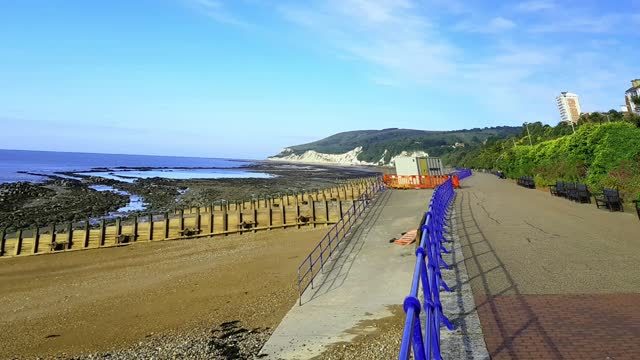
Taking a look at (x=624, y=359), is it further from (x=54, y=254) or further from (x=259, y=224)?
(x=54, y=254)

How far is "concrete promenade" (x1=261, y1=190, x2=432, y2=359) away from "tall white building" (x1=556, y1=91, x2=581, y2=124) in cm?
6316

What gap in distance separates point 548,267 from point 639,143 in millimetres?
15807

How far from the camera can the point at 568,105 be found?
68.1 meters

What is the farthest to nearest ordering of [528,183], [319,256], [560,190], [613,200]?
[528,183], [560,190], [613,200], [319,256]

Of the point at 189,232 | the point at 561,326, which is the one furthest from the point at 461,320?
the point at 189,232

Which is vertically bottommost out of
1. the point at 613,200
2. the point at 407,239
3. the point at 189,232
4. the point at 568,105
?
the point at 189,232

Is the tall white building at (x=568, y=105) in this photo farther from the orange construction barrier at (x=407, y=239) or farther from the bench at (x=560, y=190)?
the orange construction barrier at (x=407, y=239)

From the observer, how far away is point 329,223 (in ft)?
81.8

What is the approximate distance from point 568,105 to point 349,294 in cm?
7305

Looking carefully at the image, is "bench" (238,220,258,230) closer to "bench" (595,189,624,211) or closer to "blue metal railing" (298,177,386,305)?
"blue metal railing" (298,177,386,305)

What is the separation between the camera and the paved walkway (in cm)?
564

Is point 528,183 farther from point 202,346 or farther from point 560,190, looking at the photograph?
point 202,346

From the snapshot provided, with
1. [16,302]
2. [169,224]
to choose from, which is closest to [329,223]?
[169,224]

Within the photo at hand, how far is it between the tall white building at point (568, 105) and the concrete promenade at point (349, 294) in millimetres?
63158
